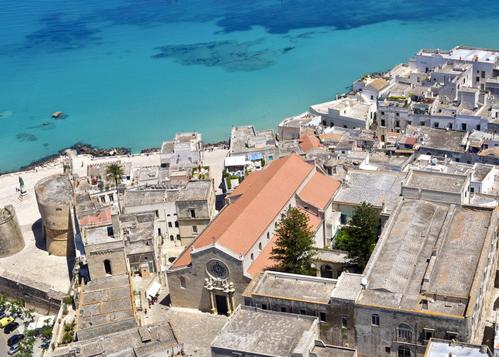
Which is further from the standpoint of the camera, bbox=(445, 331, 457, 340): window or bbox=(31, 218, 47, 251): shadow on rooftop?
bbox=(31, 218, 47, 251): shadow on rooftop

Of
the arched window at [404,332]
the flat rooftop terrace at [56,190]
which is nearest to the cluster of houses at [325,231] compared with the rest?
the arched window at [404,332]

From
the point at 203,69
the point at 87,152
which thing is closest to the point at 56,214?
the point at 87,152

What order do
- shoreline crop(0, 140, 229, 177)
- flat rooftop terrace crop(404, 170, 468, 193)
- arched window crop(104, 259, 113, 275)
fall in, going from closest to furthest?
flat rooftop terrace crop(404, 170, 468, 193) < arched window crop(104, 259, 113, 275) < shoreline crop(0, 140, 229, 177)

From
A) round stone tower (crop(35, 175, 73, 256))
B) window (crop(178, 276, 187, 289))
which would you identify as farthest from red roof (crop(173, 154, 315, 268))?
round stone tower (crop(35, 175, 73, 256))

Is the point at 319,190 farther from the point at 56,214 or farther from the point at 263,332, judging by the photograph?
the point at 56,214

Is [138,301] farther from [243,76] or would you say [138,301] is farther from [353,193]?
[243,76]

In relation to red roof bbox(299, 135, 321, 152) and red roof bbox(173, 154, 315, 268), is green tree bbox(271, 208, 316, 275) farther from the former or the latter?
red roof bbox(299, 135, 321, 152)

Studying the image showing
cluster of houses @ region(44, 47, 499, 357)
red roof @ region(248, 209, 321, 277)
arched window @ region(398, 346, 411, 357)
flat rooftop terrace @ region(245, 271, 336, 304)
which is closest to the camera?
→ arched window @ region(398, 346, 411, 357)
